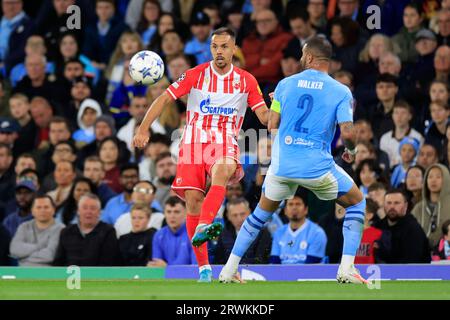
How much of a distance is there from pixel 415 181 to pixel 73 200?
5152mm

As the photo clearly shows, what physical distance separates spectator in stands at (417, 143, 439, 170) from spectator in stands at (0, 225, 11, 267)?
234 inches

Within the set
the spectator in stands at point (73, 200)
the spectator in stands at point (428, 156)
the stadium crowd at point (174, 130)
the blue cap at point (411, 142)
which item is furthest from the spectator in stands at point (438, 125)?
the spectator in stands at point (73, 200)

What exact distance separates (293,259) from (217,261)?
0.99m

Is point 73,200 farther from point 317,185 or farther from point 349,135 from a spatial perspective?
point 349,135

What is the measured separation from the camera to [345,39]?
764 inches

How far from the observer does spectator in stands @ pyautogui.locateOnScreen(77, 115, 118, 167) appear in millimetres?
19406

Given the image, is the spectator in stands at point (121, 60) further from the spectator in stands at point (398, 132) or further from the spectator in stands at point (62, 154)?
the spectator in stands at point (398, 132)

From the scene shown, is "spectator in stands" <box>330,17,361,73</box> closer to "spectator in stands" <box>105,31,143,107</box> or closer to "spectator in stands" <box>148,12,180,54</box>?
"spectator in stands" <box>148,12,180,54</box>

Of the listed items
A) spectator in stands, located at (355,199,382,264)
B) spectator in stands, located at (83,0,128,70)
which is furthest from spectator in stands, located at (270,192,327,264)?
spectator in stands, located at (83,0,128,70)

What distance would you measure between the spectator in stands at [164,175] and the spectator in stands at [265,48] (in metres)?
2.67

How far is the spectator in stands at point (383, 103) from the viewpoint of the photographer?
59.4 feet
